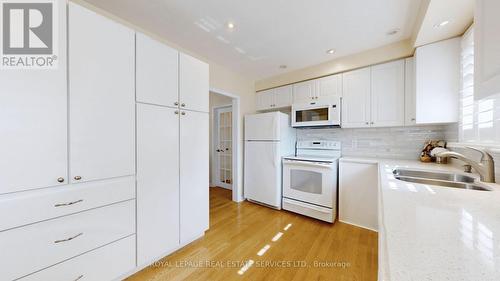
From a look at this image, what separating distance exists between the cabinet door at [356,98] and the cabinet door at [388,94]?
0.22 feet

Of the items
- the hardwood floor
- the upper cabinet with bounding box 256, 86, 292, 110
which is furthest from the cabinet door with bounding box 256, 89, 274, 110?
the hardwood floor

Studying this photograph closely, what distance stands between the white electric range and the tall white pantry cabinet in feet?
5.27

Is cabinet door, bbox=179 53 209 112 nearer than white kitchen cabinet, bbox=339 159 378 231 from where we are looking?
Yes

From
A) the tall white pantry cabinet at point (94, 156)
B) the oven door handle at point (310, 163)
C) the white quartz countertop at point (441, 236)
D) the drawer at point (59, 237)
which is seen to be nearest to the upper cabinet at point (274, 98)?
the oven door handle at point (310, 163)

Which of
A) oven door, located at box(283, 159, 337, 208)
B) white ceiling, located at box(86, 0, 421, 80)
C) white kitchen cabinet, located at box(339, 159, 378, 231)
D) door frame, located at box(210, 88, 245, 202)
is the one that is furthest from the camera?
door frame, located at box(210, 88, 245, 202)

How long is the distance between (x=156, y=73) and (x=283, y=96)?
2202 millimetres

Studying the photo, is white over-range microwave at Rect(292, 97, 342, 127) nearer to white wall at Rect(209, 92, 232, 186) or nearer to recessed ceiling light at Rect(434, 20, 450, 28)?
recessed ceiling light at Rect(434, 20, 450, 28)

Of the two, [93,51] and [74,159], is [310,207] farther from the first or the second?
[93,51]

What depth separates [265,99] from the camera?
137 inches

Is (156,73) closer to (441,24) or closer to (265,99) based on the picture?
(265,99)

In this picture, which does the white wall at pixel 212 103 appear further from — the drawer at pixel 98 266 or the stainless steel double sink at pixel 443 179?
the stainless steel double sink at pixel 443 179

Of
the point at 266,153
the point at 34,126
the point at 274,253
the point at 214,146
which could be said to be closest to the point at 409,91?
the point at 266,153

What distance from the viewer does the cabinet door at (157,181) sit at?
4.94 ft

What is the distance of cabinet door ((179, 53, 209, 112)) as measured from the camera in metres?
1.81
